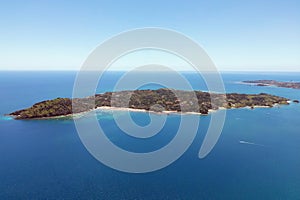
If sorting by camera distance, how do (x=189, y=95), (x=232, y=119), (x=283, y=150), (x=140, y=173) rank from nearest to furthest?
(x=140, y=173), (x=283, y=150), (x=232, y=119), (x=189, y=95)

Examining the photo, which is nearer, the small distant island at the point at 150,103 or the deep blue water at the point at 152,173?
the deep blue water at the point at 152,173

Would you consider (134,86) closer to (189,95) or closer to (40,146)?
(189,95)

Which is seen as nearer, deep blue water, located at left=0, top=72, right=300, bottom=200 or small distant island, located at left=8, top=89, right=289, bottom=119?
deep blue water, located at left=0, top=72, right=300, bottom=200

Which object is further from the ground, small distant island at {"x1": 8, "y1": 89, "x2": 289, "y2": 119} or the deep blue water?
small distant island at {"x1": 8, "y1": 89, "x2": 289, "y2": 119}

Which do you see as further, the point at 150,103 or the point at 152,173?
the point at 150,103

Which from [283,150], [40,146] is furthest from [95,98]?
[283,150]

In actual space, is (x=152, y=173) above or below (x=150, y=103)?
below

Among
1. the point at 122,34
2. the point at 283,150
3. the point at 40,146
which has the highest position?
the point at 122,34

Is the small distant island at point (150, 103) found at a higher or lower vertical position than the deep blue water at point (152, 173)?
higher
